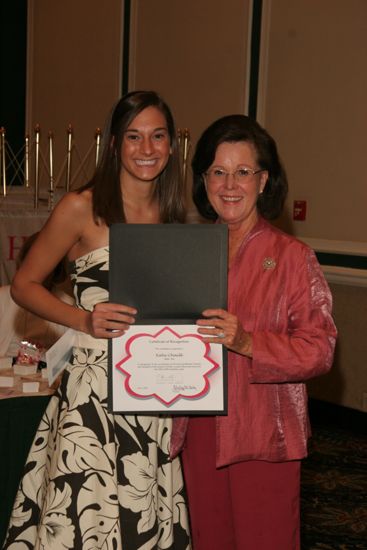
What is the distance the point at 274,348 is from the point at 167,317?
27cm

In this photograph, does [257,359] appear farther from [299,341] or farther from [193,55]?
[193,55]

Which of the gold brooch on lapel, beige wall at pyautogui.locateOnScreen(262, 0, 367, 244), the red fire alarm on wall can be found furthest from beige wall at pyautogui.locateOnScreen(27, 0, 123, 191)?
the gold brooch on lapel

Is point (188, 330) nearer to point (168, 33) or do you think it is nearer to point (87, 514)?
point (87, 514)

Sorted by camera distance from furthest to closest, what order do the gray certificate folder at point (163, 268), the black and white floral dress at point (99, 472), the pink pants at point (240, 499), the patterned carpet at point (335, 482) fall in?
the patterned carpet at point (335, 482) < the black and white floral dress at point (99, 472) < the pink pants at point (240, 499) < the gray certificate folder at point (163, 268)

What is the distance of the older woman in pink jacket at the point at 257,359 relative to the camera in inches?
79.7

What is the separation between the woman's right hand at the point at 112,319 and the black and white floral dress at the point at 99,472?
252 millimetres

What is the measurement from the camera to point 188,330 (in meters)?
1.99

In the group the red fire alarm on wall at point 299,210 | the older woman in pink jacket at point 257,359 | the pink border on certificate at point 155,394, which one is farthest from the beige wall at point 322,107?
the pink border on certificate at point 155,394

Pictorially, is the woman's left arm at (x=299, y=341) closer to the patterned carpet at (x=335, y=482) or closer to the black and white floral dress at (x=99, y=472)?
the black and white floral dress at (x=99, y=472)

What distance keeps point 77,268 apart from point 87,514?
26.1 inches

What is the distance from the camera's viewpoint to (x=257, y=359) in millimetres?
2002

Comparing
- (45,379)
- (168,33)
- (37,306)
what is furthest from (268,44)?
(37,306)

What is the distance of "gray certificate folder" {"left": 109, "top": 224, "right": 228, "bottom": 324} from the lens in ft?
6.48

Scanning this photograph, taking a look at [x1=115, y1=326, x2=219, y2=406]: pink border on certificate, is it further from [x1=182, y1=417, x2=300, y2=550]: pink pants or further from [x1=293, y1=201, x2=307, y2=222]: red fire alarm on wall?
[x1=293, y1=201, x2=307, y2=222]: red fire alarm on wall
